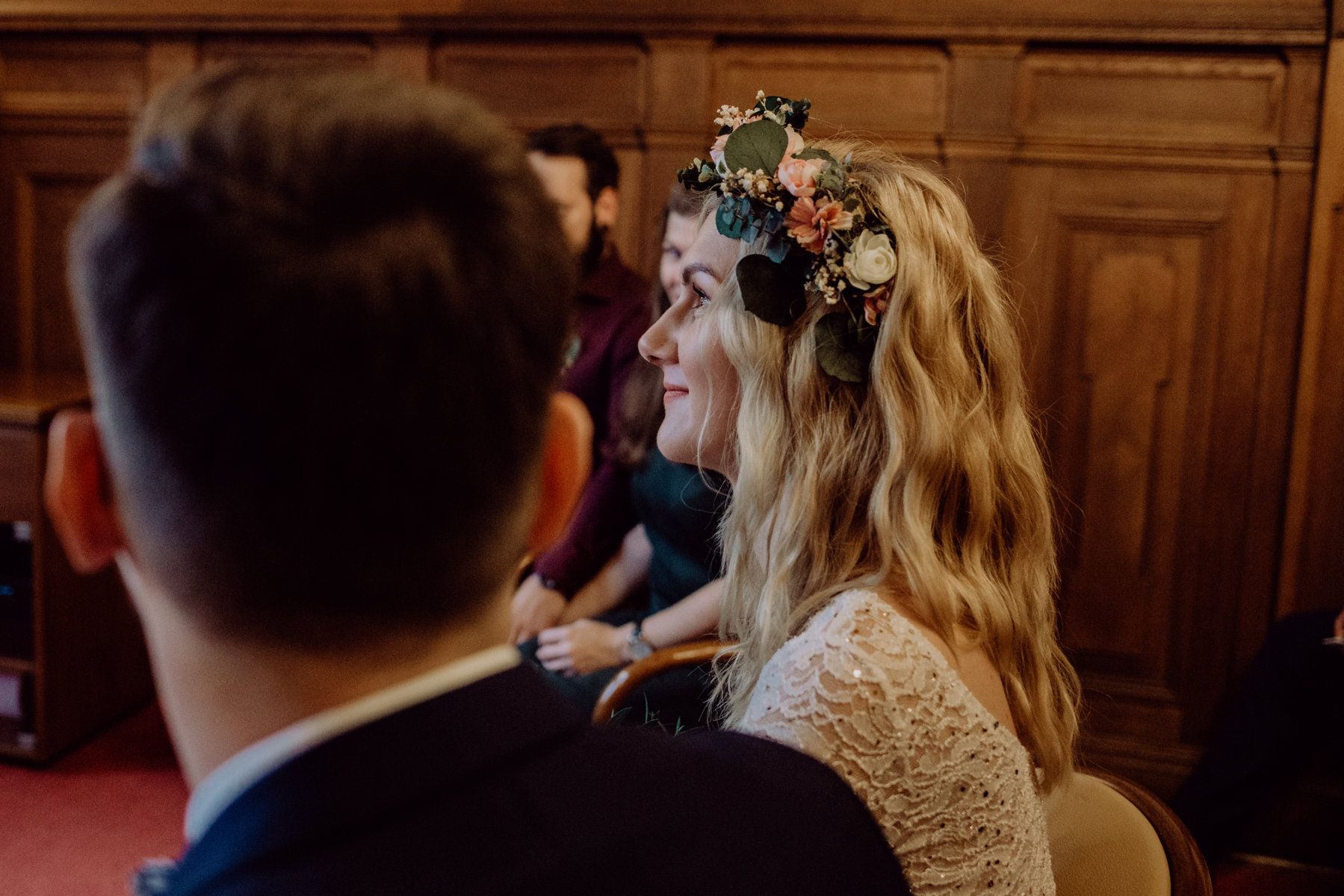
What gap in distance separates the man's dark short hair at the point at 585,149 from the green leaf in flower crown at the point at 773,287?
1573mm

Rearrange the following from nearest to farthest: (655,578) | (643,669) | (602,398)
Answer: (643,669)
(655,578)
(602,398)

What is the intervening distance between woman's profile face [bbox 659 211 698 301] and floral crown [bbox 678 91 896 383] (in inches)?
40.8

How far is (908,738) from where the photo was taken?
1.01 metres

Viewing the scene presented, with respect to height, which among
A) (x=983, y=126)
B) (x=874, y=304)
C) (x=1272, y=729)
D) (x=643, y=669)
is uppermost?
(x=983, y=126)

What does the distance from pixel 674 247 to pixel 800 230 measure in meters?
1.30

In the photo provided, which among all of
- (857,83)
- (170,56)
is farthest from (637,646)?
(170,56)

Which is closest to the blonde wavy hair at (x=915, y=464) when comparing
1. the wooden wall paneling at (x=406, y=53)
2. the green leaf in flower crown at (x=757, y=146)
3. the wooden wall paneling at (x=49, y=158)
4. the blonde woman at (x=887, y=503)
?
the blonde woman at (x=887, y=503)

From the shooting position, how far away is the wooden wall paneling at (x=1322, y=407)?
2.69 metres

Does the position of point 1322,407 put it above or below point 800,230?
below

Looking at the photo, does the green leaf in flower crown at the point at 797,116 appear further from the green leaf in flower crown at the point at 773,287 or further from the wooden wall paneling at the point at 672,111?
the wooden wall paneling at the point at 672,111

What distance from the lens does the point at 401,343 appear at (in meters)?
0.50

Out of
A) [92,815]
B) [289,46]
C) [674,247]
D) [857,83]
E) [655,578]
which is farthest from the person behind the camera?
[289,46]

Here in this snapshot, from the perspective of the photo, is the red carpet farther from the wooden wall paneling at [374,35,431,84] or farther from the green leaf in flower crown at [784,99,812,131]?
the green leaf in flower crown at [784,99,812,131]

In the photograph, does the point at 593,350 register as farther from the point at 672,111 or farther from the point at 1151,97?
the point at 1151,97
